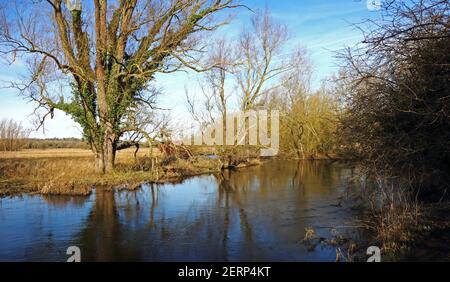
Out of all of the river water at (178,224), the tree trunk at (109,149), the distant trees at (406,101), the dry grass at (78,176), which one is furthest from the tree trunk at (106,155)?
the distant trees at (406,101)

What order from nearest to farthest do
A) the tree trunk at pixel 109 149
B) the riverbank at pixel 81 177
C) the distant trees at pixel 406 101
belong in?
the distant trees at pixel 406 101, the riverbank at pixel 81 177, the tree trunk at pixel 109 149

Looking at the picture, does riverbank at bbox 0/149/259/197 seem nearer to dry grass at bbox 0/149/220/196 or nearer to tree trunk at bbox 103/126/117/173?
dry grass at bbox 0/149/220/196

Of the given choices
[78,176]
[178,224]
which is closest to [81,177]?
[78,176]

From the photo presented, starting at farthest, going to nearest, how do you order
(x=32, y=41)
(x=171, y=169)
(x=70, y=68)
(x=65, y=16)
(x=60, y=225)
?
(x=171, y=169)
(x=65, y=16)
(x=70, y=68)
(x=32, y=41)
(x=60, y=225)

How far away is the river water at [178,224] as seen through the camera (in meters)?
7.29

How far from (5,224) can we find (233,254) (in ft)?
20.5

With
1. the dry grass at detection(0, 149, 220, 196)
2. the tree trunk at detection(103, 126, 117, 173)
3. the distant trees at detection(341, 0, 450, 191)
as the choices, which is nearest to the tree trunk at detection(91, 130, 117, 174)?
the tree trunk at detection(103, 126, 117, 173)

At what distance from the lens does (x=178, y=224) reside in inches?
383

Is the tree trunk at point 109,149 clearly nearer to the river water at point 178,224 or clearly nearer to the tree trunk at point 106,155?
the tree trunk at point 106,155

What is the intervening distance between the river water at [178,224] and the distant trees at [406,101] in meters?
1.96

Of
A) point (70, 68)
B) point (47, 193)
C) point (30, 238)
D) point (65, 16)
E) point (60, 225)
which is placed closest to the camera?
point (30, 238)
